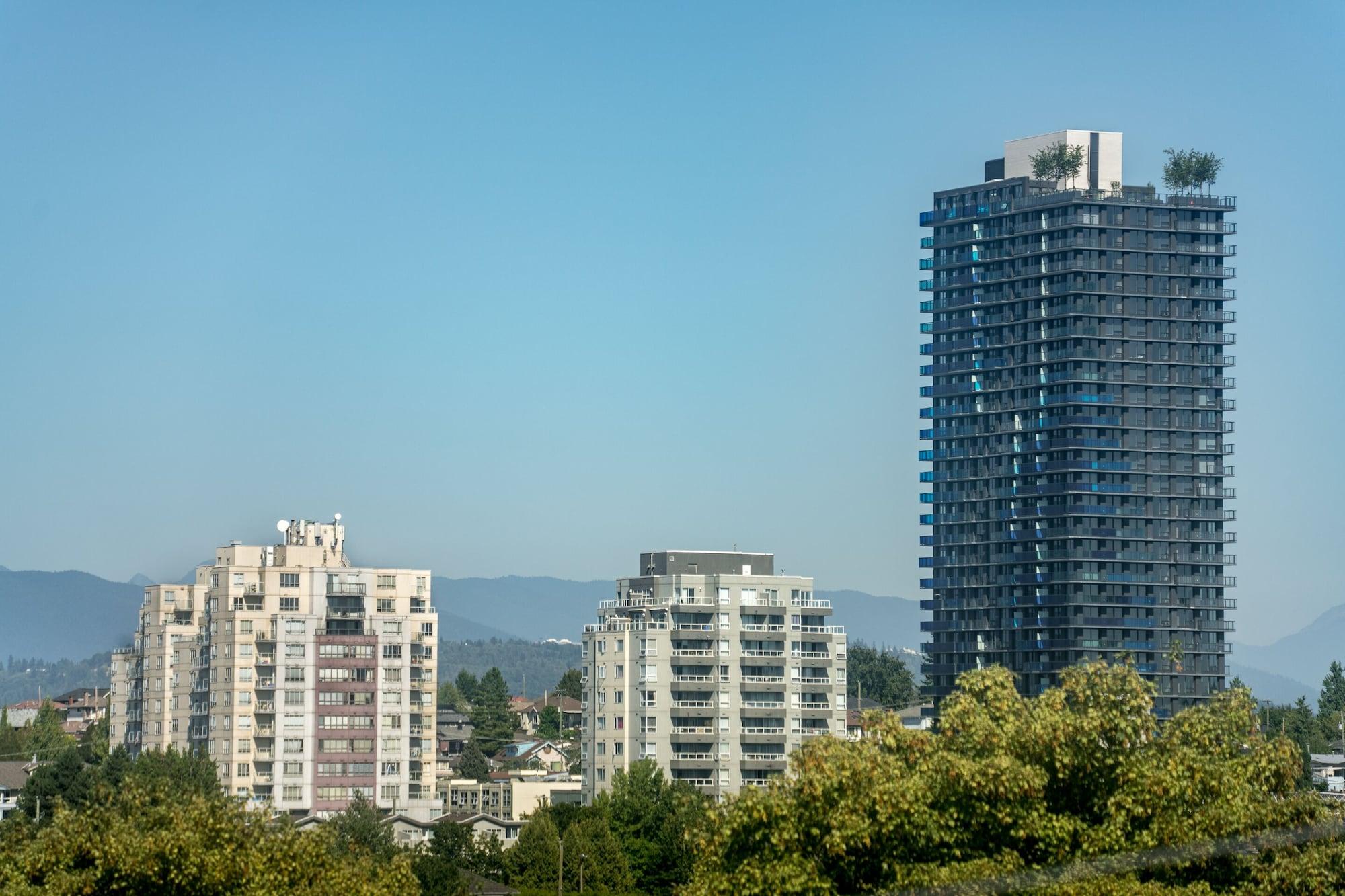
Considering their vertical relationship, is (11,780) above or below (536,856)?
above

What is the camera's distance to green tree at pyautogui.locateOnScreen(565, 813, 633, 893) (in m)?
124

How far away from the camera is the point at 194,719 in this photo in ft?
507

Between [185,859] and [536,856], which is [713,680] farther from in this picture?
[185,859]

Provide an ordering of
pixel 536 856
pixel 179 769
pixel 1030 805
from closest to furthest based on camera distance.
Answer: pixel 1030 805 → pixel 536 856 → pixel 179 769

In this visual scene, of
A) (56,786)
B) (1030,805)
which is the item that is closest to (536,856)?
(56,786)

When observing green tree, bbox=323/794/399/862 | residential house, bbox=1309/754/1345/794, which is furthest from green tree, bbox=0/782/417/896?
residential house, bbox=1309/754/1345/794

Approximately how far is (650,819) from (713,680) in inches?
691

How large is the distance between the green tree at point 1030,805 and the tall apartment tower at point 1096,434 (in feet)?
444

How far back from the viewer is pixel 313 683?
14738 centimetres

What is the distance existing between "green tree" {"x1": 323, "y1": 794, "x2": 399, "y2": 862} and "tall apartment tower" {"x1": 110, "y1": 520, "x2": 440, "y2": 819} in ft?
19.6

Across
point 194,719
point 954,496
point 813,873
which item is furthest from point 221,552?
point 813,873

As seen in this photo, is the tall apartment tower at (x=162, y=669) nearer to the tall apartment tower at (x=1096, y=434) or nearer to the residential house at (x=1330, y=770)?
the tall apartment tower at (x=1096, y=434)

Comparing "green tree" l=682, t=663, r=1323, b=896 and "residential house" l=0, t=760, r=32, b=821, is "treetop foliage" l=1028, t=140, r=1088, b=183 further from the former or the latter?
"green tree" l=682, t=663, r=1323, b=896

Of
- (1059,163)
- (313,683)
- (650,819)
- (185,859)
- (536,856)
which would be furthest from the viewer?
(1059,163)
